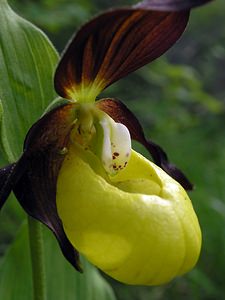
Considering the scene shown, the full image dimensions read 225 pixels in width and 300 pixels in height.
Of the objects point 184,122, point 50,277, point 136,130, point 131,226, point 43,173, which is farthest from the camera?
point 184,122

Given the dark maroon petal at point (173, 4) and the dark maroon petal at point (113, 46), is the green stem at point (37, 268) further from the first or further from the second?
the dark maroon petal at point (173, 4)

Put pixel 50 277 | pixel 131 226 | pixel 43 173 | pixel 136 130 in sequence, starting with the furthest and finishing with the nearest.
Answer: pixel 50 277 → pixel 136 130 → pixel 43 173 → pixel 131 226

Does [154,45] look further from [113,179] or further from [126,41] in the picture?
[113,179]

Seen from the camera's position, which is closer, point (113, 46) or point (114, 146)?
point (113, 46)

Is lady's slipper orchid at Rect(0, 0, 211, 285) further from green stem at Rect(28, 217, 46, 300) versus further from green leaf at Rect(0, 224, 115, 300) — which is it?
green leaf at Rect(0, 224, 115, 300)

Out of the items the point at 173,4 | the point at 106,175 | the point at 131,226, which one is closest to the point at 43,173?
the point at 106,175

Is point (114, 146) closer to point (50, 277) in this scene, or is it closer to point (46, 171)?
point (46, 171)
